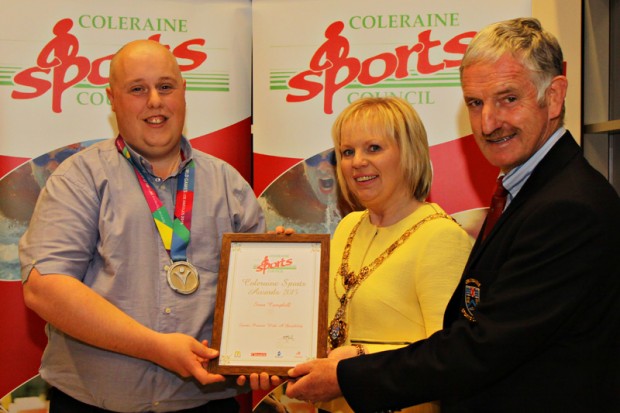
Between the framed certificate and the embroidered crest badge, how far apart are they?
0.55m

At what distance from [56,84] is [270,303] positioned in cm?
177

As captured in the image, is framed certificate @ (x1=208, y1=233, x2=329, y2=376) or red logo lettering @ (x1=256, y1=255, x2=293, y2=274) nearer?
framed certificate @ (x1=208, y1=233, x2=329, y2=376)

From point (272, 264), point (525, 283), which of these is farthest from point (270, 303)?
point (525, 283)

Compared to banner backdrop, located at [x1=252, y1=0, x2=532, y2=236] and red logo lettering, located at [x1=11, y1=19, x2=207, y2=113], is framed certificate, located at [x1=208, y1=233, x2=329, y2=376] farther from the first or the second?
red logo lettering, located at [x1=11, y1=19, x2=207, y2=113]

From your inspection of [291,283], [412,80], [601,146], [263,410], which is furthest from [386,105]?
[263,410]

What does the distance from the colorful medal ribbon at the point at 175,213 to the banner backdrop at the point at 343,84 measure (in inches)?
37.8

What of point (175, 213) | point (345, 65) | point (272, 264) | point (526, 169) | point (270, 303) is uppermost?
point (345, 65)

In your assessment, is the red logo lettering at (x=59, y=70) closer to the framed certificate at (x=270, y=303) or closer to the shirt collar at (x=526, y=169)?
the framed certificate at (x=270, y=303)

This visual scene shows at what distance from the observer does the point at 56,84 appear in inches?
136

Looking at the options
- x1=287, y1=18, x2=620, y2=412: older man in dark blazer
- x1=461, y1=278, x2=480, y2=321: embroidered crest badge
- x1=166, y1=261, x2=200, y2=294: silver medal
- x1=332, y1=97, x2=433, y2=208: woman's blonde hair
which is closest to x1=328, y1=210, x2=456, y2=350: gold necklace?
x1=332, y1=97, x2=433, y2=208: woman's blonde hair

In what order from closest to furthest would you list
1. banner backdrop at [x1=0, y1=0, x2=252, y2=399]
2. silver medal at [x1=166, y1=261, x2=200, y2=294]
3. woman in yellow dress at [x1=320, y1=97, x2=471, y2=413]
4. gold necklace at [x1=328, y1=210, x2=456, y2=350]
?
woman in yellow dress at [x1=320, y1=97, x2=471, y2=413] → gold necklace at [x1=328, y1=210, x2=456, y2=350] → silver medal at [x1=166, y1=261, x2=200, y2=294] → banner backdrop at [x1=0, y1=0, x2=252, y2=399]

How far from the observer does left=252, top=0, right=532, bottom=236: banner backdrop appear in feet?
11.4

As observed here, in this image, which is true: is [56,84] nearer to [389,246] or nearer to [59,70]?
[59,70]

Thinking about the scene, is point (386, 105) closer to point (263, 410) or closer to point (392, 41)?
point (392, 41)
